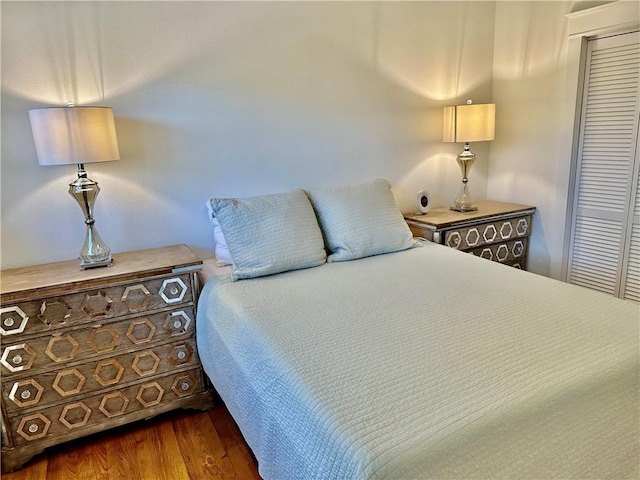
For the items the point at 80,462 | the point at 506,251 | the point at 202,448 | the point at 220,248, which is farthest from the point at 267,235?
the point at 506,251

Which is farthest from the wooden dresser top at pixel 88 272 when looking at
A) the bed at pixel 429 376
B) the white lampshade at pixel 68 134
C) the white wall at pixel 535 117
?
the white wall at pixel 535 117

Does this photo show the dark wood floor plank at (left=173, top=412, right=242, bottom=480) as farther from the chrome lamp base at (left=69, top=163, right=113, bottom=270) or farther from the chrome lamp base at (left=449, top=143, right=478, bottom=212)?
the chrome lamp base at (left=449, top=143, right=478, bottom=212)

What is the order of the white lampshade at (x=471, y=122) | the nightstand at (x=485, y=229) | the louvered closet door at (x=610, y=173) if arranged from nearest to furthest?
the louvered closet door at (x=610, y=173)
the nightstand at (x=485, y=229)
the white lampshade at (x=471, y=122)

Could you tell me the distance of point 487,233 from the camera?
2955 mm

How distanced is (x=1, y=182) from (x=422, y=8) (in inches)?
105

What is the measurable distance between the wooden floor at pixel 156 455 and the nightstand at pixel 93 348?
0.09 meters

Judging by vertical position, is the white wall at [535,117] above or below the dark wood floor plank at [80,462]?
above

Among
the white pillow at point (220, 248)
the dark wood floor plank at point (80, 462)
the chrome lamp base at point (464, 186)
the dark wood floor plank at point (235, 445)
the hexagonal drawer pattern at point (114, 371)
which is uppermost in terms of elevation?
the chrome lamp base at point (464, 186)

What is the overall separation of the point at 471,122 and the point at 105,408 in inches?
107

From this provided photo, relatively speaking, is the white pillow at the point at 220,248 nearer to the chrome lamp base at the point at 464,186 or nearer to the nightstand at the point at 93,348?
the nightstand at the point at 93,348

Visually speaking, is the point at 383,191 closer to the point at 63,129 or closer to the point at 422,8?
the point at 422,8

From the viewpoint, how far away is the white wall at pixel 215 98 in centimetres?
201

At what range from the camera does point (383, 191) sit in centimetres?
261

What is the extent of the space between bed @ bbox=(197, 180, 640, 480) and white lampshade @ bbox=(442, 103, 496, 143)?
4.31 ft
